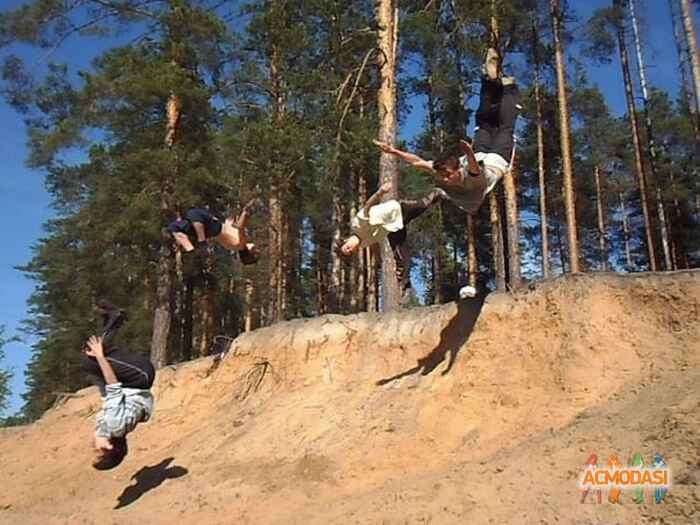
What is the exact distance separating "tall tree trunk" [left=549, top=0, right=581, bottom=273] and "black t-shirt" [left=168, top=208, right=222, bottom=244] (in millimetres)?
12956

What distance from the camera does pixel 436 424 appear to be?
7613 millimetres

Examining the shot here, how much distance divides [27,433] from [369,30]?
34.6 ft

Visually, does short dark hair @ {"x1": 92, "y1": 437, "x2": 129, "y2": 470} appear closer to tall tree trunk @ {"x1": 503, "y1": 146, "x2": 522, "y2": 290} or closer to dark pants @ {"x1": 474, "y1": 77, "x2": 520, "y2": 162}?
dark pants @ {"x1": 474, "y1": 77, "x2": 520, "y2": 162}

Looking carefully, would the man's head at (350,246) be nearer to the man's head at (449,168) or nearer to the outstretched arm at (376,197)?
the outstretched arm at (376,197)

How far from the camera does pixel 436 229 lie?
22.1 meters

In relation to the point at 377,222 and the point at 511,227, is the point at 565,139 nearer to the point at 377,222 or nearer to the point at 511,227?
the point at 511,227

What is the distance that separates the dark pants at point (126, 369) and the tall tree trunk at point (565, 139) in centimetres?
1356

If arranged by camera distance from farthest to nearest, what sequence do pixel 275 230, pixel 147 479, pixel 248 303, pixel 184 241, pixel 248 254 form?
pixel 248 303 → pixel 275 230 → pixel 147 479 → pixel 248 254 → pixel 184 241

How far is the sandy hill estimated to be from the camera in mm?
5723

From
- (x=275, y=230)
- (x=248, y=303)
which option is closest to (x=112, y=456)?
(x=275, y=230)

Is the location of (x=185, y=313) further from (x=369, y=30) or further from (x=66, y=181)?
(x=369, y=30)

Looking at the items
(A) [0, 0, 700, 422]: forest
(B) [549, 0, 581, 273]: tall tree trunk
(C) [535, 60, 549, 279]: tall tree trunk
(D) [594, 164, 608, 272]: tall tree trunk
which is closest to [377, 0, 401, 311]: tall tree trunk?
(A) [0, 0, 700, 422]: forest

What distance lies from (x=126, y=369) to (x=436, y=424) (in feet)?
12.8

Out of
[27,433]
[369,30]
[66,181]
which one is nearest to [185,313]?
[66,181]
